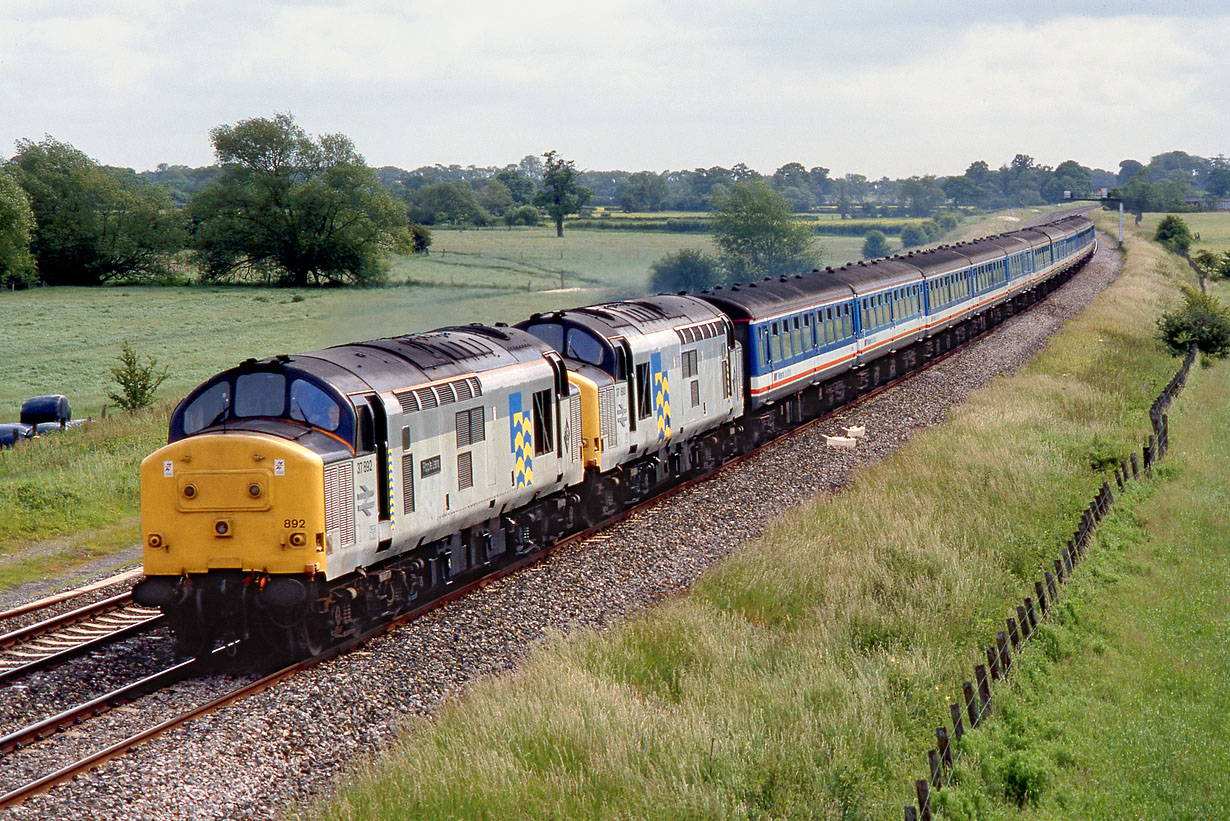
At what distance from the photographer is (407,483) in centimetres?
1502

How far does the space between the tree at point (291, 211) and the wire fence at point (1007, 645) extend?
57605 millimetres

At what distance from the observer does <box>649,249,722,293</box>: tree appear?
8400cm

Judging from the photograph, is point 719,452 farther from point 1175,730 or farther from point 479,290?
point 479,290

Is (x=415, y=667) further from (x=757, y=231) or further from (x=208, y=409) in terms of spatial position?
(x=757, y=231)

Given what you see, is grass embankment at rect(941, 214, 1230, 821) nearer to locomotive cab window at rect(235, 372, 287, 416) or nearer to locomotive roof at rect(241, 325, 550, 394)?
Result: locomotive roof at rect(241, 325, 550, 394)

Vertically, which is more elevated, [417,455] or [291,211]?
[291,211]

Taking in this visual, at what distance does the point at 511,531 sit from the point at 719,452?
8.70 meters

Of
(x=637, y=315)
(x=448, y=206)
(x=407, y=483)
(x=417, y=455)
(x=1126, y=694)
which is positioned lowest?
(x=1126, y=694)

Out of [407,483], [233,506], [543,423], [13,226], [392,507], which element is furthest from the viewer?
[13,226]

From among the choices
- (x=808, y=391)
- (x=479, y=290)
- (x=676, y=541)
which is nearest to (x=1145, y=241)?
(x=479, y=290)

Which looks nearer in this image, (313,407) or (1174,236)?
(313,407)

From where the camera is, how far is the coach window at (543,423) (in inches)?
723

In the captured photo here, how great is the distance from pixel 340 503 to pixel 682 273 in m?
73.0

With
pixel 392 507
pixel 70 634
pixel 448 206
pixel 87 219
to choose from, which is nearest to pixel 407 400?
pixel 392 507
